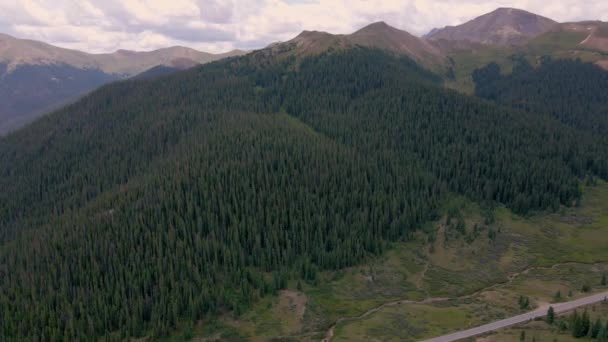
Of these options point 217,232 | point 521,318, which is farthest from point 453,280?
point 217,232

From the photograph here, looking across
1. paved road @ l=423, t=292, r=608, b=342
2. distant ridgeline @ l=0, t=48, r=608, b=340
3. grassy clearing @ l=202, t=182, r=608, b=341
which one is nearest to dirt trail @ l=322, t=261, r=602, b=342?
grassy clearing @ l=202, t=182, r=608, b=341

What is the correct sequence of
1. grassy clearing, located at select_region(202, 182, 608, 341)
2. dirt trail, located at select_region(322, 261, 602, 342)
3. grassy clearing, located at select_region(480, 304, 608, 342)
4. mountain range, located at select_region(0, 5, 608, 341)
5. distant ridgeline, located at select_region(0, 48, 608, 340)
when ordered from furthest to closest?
distant ridgeline, located at select_region(0, 48, 608, 340) → dirt trail, located at select_region(322, 261, 602, 342) → mountain range, located at select_region(0, 5, 608, 341) → grassy clearing, located at select_region(202, 182, 608, 341) → grassy clearing, located at select_region(480, 304, 608, 342)

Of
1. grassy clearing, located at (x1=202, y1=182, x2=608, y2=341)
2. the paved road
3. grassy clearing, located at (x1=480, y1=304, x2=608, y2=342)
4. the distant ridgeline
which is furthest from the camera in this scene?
the distant ridgeline

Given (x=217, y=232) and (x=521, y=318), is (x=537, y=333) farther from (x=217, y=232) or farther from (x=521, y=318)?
(x=217, y=232)

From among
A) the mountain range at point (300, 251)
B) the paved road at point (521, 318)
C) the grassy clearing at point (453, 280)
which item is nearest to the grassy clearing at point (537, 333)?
the mountain range at point (300, 251)

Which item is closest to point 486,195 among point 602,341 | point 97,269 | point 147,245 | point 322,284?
point 322,284

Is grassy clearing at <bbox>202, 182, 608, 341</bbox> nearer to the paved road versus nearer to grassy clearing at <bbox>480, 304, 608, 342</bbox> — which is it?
grassy clearing at <bbox>480, 304, 608, 342</bbox>

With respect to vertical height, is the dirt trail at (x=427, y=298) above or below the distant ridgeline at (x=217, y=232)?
below

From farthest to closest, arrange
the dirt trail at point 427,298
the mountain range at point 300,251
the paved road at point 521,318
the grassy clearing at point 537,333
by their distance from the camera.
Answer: the dirt trail at point 427,298, the mountain range at point 300,251, the paved road at point 521,318, the grassy clearing at point 537,333

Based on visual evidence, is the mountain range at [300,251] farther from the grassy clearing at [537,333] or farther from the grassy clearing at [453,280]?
the grassy clearing at [537,333]
